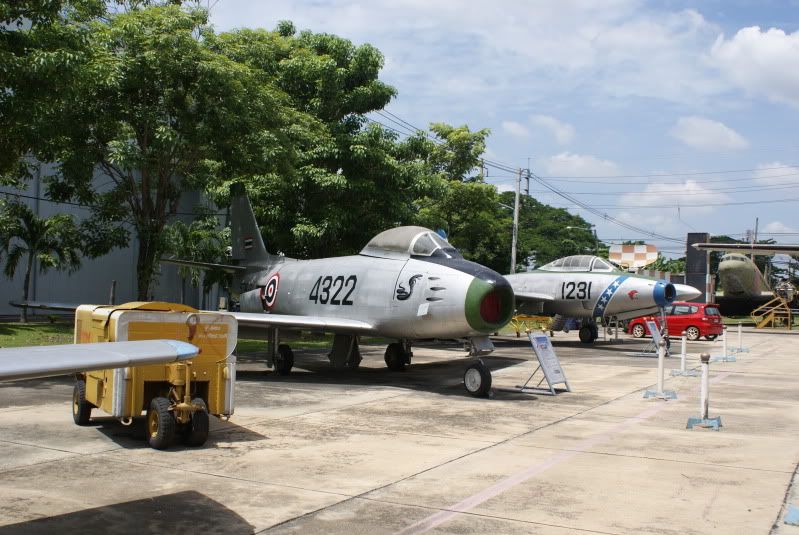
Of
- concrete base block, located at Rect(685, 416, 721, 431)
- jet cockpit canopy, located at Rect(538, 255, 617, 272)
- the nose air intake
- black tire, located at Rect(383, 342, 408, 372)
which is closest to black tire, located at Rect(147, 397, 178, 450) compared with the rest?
concrete base block, located at Rect(685, 416, 721, 431)

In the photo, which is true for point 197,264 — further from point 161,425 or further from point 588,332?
point 588,332

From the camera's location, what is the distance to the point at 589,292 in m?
26.1

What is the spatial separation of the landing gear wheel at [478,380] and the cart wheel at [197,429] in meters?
5.74

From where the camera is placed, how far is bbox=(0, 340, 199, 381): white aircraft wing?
409 cm

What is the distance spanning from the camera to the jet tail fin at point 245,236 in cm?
2012

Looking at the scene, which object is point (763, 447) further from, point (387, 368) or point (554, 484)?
point (387, 368)

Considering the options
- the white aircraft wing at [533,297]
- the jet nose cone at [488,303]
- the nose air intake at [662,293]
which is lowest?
the jet nose cone at [488,303]

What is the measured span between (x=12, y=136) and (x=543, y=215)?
79512mm

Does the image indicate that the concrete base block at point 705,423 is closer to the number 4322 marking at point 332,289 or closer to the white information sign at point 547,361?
the white information sign at point 547,361

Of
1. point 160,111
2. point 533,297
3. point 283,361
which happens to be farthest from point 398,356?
point 533,297

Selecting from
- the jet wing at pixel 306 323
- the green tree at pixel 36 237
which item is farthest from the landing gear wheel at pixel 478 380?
the green tree at pixel 36 237

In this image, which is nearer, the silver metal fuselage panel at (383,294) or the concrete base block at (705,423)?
the concrete base block at (705,423)

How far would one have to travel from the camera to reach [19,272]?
3434 cm

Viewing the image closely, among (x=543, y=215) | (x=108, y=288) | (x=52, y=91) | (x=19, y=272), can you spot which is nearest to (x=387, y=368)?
(x=52, y=91)
